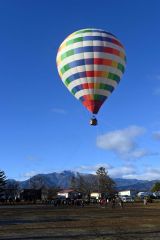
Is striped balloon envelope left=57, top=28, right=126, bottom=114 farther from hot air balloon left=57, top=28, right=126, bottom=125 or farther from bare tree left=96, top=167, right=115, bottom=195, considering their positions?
bare tree left=96, top=167, right=115, bottom=195

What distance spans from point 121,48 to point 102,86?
3.88 meters

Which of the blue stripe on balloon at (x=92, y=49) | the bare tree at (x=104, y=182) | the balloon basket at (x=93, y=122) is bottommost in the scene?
the balloon basket at (x=93, y=122)

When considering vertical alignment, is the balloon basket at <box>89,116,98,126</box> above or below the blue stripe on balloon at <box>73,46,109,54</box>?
below

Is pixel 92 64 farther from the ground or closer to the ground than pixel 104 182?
closer to the ground

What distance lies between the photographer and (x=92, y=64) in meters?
41.7

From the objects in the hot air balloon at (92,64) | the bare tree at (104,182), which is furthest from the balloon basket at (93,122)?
the bare tree at (104,182)

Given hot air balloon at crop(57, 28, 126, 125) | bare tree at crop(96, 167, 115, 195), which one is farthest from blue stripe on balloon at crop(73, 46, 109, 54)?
bare tree at crop(96, 167, 115, 195)

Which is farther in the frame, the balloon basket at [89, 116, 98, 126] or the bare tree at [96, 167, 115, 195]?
the bare tree at [96, 167, 115, 195]

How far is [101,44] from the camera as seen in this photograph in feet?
137

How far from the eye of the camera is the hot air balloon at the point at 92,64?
4175 cm

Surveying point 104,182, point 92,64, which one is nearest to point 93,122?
point 92,64

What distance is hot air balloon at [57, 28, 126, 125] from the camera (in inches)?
1644

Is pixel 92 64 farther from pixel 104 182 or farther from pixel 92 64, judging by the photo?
pixel 104 182

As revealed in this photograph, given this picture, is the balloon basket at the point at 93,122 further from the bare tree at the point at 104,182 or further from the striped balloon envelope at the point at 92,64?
the bare tree at the point at 104,182
